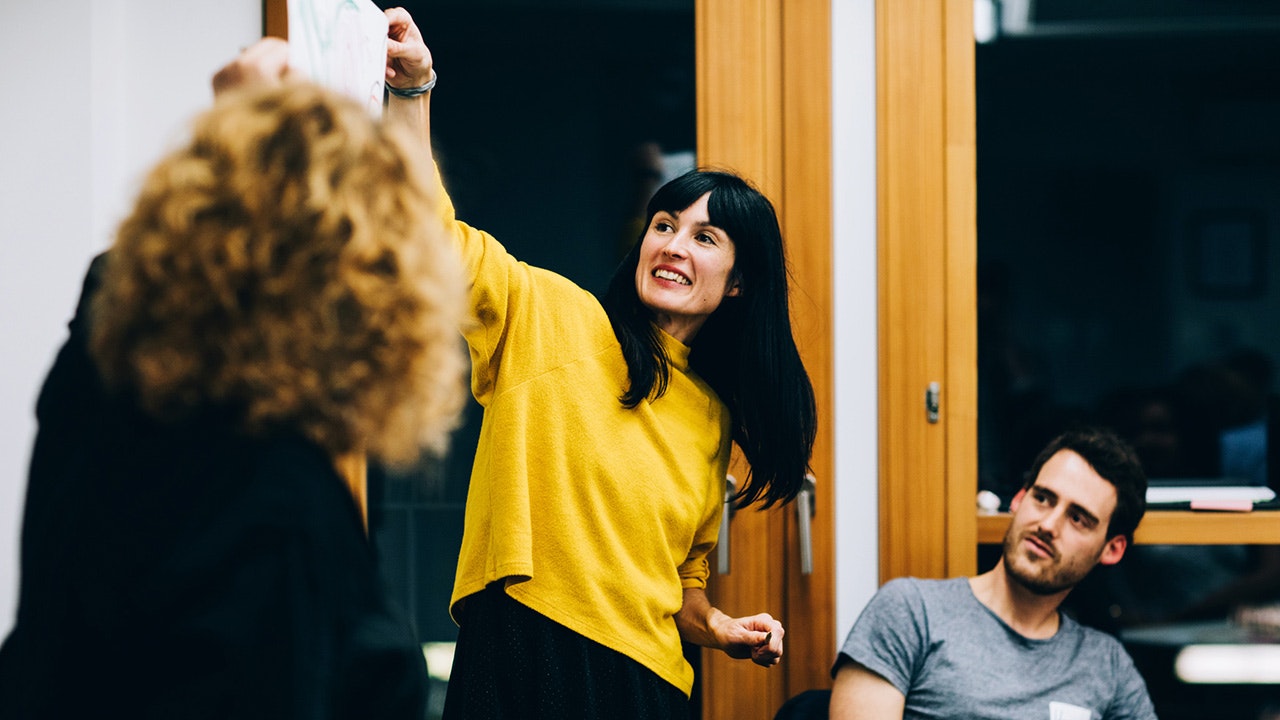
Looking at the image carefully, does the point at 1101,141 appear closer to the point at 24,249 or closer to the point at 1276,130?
the point at 1276,130

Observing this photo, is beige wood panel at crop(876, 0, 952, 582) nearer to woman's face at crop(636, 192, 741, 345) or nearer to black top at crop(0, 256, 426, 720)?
woman's face at crop(636, 192, 741, 345)

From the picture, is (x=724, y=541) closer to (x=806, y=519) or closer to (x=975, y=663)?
(x=806, y=519)

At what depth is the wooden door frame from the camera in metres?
2.00

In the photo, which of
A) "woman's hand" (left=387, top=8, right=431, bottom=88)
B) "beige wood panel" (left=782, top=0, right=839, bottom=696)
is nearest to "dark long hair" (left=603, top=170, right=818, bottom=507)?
"beige wood panel" (left=782, top=0, right=839, bottom=696)

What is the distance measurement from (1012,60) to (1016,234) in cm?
35

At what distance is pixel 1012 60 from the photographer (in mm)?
2098

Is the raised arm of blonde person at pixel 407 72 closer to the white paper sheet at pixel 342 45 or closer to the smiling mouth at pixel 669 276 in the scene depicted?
the white paper sheet at pixel 342 45

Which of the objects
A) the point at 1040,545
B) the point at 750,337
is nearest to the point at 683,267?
the point at 750,337

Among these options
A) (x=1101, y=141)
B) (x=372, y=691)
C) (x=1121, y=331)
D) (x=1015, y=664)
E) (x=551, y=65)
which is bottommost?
(x=1015, y=664)

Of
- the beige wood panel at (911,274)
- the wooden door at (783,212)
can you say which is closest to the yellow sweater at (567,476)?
the wooden door at (783,212)

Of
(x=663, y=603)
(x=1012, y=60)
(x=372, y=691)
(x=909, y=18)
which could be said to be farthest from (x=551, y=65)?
(x=372, y=691)

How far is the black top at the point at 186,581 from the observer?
704 millimetres

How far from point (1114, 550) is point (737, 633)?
84 cm

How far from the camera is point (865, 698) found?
1.76m
